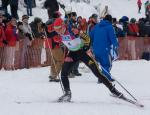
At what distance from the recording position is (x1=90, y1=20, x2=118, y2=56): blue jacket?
13.3 m

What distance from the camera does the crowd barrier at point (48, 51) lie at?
16422 millimetres

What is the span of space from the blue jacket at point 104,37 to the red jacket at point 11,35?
375cm

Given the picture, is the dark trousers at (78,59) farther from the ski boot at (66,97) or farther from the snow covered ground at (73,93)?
the snow covered ground at (73,93)

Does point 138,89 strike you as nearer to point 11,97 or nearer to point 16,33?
point 11,97

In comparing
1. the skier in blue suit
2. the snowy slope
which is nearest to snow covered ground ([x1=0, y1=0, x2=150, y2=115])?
the skier in blue suit

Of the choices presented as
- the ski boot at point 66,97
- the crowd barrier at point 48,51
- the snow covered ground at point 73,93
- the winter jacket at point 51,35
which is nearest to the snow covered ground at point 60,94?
the snow covered ground at point 73,93

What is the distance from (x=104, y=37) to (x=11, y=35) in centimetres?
403

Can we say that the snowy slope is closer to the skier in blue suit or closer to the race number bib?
the skier in blue suit

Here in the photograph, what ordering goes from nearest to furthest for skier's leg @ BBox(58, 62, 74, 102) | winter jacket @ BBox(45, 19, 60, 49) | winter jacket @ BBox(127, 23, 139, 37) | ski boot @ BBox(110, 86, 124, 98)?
ski boot @ BBox(110, 86, 124, 98)
skier's leg @ BBox(58, 62, 74, 102)
winter jacket @ BBox(45, 19, 60, 49)
winter jacket @ BBox(127, 23, 139, 37)

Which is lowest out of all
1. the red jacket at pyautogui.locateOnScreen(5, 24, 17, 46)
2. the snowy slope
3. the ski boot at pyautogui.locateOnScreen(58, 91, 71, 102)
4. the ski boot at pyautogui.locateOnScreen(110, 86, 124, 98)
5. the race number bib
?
the snowy slope

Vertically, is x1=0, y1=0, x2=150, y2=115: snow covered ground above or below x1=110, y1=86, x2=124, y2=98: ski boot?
below

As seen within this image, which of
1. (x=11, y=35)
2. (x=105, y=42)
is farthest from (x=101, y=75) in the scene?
(x=11, y=35)

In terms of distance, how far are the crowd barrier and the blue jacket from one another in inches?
134

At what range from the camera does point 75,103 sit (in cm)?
1028
